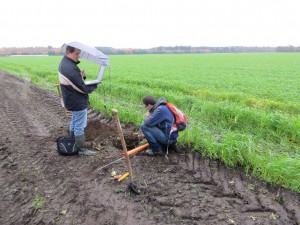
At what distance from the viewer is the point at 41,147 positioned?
5.33 metres

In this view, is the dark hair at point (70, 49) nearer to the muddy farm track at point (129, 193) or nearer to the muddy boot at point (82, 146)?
the muddy boot at point (82, 146)

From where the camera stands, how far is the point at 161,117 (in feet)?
14.3

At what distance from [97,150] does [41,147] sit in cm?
119

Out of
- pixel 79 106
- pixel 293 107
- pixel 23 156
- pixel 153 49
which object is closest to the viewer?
pixel 79 106

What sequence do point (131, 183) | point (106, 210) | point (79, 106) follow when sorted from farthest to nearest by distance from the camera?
1. point (79, 106)
2. point (131, 183)
3. point (106, 210)

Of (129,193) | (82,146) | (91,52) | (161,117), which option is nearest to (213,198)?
(129,193)

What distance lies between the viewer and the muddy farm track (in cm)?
319

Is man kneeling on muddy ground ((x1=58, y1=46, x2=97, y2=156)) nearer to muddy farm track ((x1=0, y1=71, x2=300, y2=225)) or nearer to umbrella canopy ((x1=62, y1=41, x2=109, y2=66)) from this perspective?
umbrella canopy ((x1=62, y1=41, x2=109, y2=66))

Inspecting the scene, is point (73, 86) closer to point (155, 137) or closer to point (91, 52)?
point (91, 52)

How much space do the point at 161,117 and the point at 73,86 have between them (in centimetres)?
155

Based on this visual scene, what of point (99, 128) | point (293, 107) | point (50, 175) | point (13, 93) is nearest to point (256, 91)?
point (293, 107)

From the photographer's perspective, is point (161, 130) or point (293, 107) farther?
point (293, 107)

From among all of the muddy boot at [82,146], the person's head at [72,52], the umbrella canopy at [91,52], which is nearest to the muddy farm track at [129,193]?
the muddy boot at [82,146]

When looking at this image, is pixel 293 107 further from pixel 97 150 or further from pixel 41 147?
pixel 41 147
